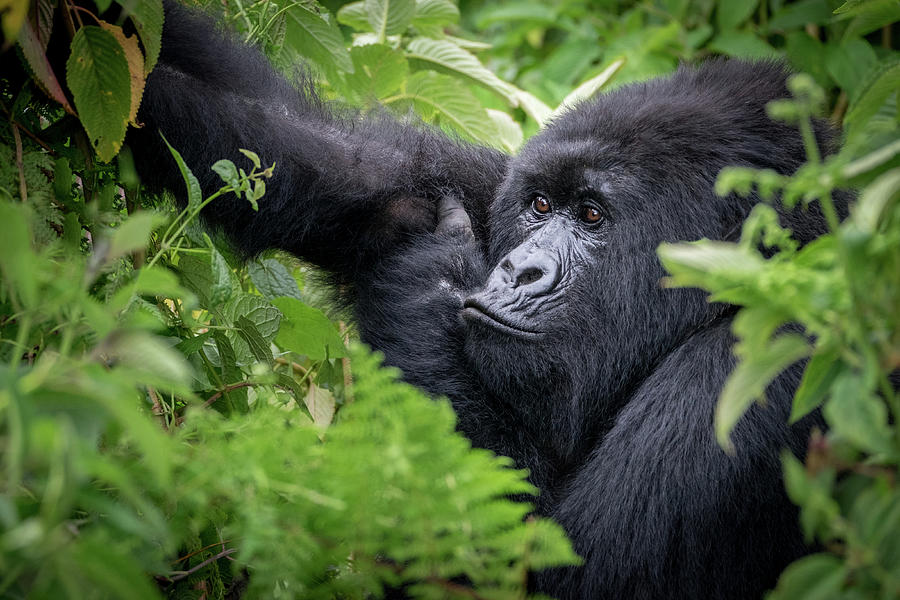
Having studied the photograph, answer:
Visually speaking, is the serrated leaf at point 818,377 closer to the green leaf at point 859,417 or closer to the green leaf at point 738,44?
the green leaf at point 859,417

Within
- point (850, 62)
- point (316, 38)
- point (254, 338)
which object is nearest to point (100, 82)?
point (254, 338)

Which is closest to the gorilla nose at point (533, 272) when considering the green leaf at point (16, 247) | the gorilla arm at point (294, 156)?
the gorilla arm at point (294, 156)

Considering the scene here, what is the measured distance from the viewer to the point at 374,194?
2.86m

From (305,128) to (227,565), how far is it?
1.37m

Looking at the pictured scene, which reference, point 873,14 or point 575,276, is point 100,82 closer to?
point 575,276

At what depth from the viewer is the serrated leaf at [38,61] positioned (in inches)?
68.9

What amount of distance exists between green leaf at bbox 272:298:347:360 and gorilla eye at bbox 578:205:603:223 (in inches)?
33.3

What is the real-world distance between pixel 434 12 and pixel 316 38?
43.6 inches

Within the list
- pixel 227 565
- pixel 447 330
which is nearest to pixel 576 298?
pixel 447 330

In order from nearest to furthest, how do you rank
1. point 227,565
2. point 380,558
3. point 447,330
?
1. point 227,565
2. point 380,558
3. point 447,330

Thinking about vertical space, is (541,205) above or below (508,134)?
above

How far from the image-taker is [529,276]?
2.53 m

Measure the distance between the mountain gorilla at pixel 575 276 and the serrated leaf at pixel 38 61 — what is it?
487mm

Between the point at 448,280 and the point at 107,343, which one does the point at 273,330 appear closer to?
the point at 448,280
